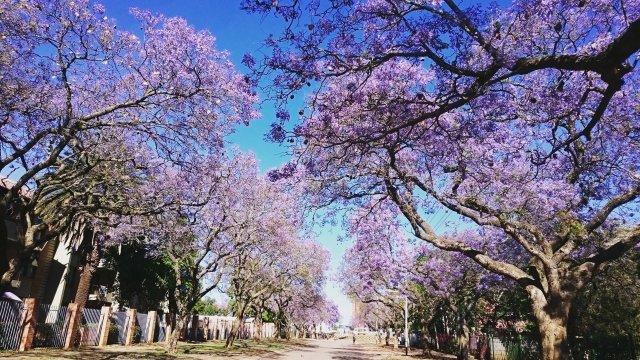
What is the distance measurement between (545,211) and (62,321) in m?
20.9

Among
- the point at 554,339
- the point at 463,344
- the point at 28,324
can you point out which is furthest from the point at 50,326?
the point at 463,344

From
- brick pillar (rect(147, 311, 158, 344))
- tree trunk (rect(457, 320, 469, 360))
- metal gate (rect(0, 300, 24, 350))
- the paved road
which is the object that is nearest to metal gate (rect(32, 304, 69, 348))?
metal gate (rect(0, 300, 24, 350))

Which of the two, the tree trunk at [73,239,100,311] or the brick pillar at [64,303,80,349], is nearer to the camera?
Result: the brick pillar at [64,303,80,349]

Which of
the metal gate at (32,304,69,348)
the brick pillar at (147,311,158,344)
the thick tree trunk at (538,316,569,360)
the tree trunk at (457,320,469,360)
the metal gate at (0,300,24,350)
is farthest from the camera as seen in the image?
the brick pillar at (147,311,158,344)

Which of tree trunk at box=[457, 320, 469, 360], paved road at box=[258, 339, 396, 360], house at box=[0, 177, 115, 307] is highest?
house at box=[0, 177, 115, 307]

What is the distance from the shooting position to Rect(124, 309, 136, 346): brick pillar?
28531mm

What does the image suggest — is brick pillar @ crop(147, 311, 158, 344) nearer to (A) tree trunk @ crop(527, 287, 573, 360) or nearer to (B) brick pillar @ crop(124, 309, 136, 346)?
(B) brick pillar @ crop(124, 309, 136, 346)

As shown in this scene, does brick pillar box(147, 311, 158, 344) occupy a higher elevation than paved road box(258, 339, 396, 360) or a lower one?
higher

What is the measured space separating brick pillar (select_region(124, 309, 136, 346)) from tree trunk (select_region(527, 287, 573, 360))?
2425cm

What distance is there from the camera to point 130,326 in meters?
28.9

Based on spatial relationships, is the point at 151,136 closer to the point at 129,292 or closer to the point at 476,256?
the point at 476,256

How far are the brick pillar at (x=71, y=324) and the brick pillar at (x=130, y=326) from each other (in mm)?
6255

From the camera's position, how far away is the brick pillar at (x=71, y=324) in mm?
21853

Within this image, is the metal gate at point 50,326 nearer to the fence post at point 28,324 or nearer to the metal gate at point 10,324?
the fence post at point 28,324
